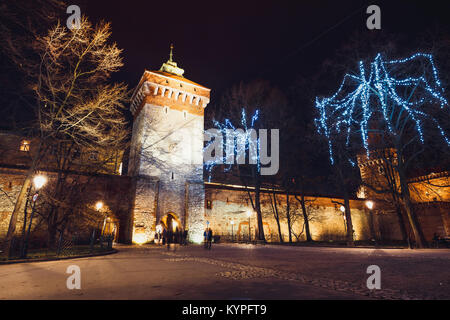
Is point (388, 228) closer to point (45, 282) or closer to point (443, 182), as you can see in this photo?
point (443, 182)

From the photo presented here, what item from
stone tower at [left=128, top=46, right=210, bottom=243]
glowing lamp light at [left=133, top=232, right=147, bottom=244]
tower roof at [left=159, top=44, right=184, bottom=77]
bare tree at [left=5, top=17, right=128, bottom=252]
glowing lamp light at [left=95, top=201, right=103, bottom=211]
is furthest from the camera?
tower roof at [left=159, top=44, right=184, bottom=77]

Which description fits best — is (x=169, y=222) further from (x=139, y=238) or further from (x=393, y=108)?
(x=393, y=108)

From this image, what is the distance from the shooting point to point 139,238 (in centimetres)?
2088

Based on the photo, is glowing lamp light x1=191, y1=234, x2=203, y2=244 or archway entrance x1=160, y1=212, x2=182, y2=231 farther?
archway entrance x1=160, y1=212, x2=182, y2=231

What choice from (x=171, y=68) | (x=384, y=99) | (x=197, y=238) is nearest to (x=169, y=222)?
(x=197, y=238)

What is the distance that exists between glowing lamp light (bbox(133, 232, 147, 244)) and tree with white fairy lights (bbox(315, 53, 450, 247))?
15.7m

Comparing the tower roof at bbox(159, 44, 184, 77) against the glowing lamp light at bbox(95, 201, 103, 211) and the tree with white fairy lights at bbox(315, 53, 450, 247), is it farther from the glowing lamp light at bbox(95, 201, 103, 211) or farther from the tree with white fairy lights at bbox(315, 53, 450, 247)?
the tree with white fairy lights at bbox(315, 53, 450, 247)

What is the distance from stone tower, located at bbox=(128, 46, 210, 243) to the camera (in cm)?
2219

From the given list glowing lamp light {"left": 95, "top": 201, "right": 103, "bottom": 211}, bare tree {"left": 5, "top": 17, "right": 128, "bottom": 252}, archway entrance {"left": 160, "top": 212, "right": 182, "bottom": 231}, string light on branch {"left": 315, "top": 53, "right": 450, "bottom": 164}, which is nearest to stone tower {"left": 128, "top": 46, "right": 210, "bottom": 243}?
archway entrance {"left": 160, "top": 212, "right": 182, "bottom": 231}

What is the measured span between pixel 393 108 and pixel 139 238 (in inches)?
789

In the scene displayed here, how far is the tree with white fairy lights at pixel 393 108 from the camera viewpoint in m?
13.1

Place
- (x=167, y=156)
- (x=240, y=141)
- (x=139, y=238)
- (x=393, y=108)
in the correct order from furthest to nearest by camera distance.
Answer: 1. (x=167, y=156)
2. (x=240, y=141)
3. (x=139, y=238)
4. (x=393, y=108)

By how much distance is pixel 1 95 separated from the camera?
9.62m
